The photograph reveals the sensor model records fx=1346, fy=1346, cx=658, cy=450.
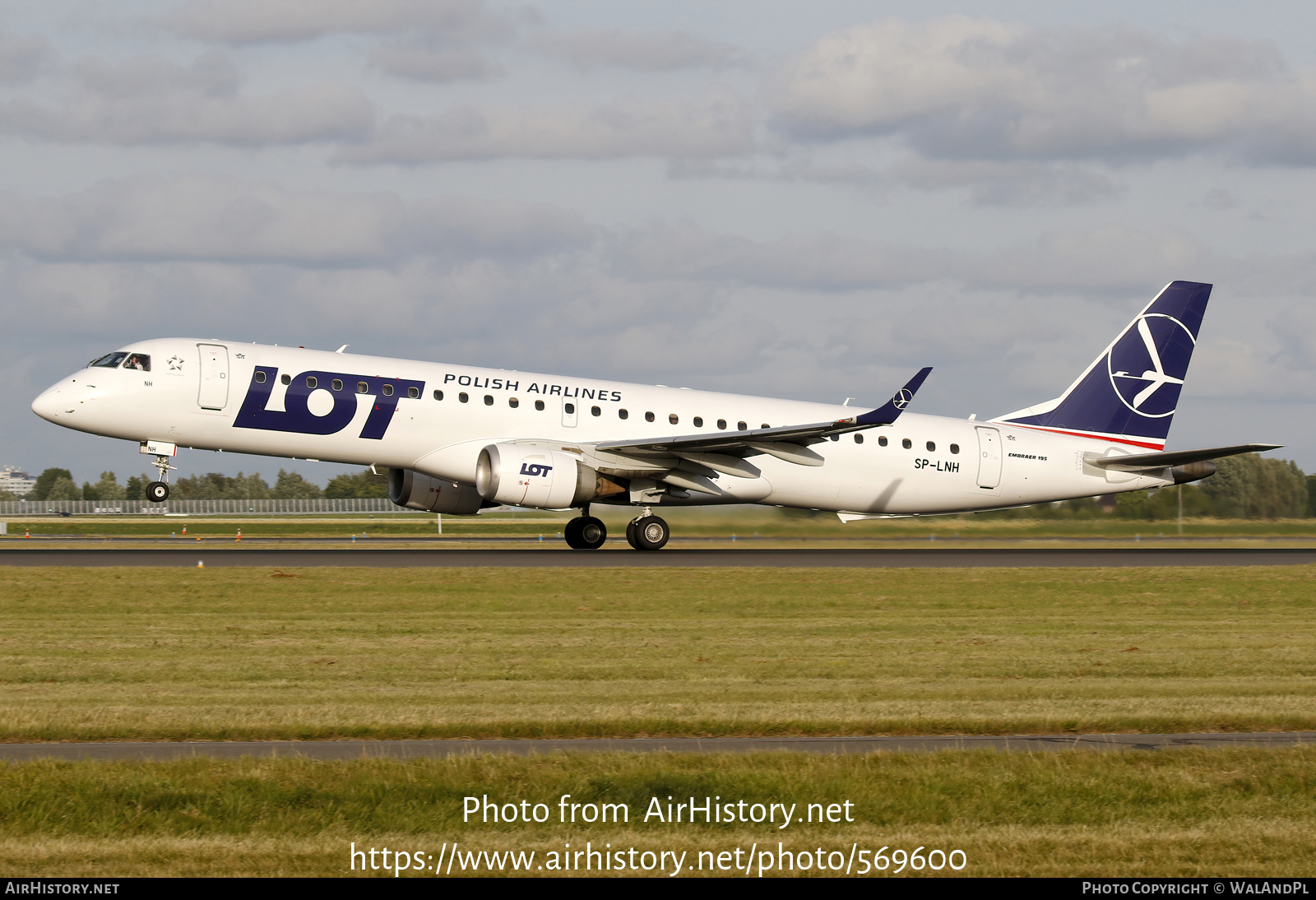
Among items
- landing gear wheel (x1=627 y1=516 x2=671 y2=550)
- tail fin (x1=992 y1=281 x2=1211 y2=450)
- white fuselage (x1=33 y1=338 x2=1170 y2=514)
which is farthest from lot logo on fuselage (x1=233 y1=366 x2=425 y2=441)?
tail fin (x1=992 y1=281 x2=1211 y2=450)

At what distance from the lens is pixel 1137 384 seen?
4203 centimetres

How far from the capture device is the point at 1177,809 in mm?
9828

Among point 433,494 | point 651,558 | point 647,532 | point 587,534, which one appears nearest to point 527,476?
point 651,558

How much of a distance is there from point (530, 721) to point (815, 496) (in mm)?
25693

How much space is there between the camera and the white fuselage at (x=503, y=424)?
106 ft

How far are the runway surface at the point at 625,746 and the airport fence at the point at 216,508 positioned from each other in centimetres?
8885

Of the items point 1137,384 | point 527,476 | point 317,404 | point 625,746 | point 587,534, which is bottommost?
point 625,746

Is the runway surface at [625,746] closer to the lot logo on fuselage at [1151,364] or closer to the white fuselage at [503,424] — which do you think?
the white fuselage at [503,424]

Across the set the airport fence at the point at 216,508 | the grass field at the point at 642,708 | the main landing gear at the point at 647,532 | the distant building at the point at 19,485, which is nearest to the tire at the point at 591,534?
the main landing gear at the point at 647,532

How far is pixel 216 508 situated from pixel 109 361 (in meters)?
71.0

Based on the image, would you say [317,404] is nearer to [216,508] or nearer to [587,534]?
[587,534]

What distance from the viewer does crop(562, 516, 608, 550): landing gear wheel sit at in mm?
37031
